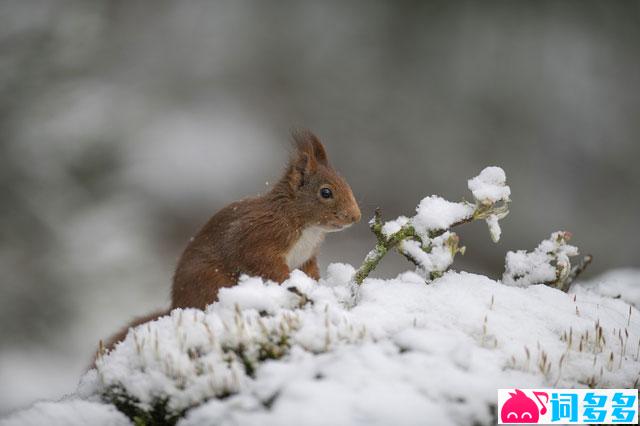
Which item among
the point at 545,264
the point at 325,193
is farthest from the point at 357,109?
the point at 545,264

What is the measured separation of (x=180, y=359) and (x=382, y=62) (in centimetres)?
480

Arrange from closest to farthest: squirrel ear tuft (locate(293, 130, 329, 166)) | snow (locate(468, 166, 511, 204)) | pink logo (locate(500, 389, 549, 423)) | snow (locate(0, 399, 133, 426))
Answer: pink logo (locate(500, 389, 549, 423)) < snow (locate(0, 399, 133, 426)) < snow (locate(468, 166, 511, 204)) < squirrel ear tuft (locate(293, 130, 329, 166))

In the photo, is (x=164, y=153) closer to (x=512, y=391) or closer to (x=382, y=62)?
(x=382, y=62)

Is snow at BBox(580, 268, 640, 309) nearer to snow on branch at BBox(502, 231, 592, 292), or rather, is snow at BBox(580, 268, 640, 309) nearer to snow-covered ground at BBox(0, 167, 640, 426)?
snow on branch at BBox(502, 231, 592, 292)

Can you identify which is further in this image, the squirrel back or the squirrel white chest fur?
the squirrel white chest fur

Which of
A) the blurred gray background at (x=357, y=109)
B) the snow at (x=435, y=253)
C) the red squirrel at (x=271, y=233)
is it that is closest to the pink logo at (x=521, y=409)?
the snow at (x=435, y=253)

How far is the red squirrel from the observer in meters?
2.33

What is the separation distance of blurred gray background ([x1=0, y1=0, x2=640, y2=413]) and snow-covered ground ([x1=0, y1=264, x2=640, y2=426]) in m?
3.16

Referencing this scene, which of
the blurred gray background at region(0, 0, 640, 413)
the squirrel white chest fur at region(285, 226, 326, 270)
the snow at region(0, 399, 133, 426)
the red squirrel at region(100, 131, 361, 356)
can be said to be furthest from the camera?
the blurred gray background at region(0, 0, 640, 413)

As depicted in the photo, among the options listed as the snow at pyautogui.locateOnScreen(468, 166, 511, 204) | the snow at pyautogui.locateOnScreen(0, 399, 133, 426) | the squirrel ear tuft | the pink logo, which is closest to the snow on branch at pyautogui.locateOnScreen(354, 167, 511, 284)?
the snow at pyautogui.locateOnScreen(468, 166, 511, 204)

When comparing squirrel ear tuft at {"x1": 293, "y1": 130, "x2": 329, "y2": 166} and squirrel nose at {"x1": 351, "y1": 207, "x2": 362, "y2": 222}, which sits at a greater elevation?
squirrel ear tuft at {"x1": 293, "y1": 130, "x2": 329, "y2": 166}

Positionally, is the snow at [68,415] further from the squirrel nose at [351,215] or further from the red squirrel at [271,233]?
the squirrel nose at [351,215]

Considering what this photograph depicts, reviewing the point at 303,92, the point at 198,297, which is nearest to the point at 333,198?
the point at 198,297

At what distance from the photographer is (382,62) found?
19.6 feet
